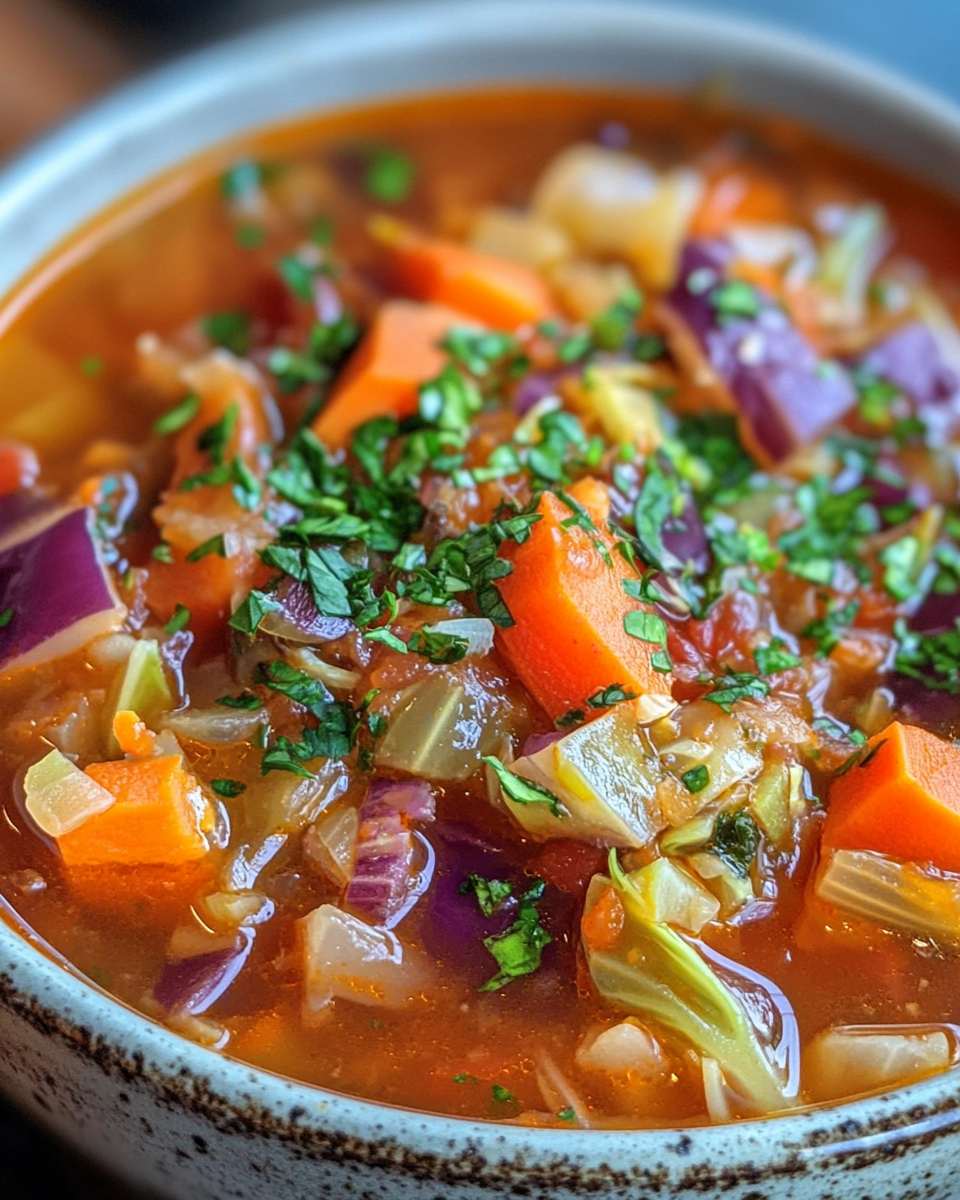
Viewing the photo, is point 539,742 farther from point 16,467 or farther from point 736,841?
point 16,467

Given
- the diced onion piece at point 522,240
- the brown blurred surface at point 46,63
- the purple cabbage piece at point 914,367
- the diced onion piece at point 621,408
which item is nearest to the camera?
the diced onion piece at point 621,408

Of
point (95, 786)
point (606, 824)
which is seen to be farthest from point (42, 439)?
point (606, 824)

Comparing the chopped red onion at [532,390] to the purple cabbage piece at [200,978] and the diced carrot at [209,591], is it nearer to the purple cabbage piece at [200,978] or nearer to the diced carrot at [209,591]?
the diced carrot at [209,591]

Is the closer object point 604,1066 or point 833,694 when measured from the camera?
point 604,1066

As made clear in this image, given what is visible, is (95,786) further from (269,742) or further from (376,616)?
(376,616)


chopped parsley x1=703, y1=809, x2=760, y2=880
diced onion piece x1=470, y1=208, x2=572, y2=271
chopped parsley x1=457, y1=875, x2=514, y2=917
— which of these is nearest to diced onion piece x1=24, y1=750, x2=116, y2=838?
chopped parsley x1=457, y1=875, x2=514, y2=917

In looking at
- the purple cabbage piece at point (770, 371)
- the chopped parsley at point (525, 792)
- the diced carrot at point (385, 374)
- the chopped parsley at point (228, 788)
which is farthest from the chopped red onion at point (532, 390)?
the chopped parsley at point (228, 788)

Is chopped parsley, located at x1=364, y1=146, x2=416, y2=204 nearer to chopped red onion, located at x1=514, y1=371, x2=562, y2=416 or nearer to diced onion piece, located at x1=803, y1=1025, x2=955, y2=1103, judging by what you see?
chopped red onion, located at x1=514, y1=371, x2=562, y2=416
